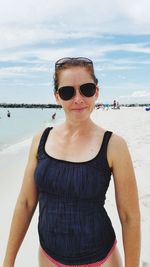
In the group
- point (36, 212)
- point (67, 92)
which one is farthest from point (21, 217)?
point (36, 212)

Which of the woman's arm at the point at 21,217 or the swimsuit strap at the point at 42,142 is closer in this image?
the swimsuit strap at the point at 42,142

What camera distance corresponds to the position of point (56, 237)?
6.07 ft

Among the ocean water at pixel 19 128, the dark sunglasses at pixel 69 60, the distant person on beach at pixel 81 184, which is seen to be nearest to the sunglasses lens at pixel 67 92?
the distant person on beach at pixel 81 184

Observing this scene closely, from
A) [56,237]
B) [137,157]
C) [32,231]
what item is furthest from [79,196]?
[137,157]

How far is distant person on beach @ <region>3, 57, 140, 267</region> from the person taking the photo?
178 cm

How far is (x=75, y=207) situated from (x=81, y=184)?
12cm

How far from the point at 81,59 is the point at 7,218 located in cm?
397

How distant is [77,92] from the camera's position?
1.89 metres

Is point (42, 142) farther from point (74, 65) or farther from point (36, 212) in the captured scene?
point (36, 212)

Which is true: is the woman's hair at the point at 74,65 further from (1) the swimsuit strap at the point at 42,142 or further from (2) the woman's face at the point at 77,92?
(1) the swimsuit strap at the point at 42,142

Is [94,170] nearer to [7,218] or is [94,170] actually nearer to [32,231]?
[32,231]

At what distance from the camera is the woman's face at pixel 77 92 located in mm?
1884

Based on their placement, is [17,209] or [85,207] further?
[17,209]

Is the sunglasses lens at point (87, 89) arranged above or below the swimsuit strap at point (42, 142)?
above
